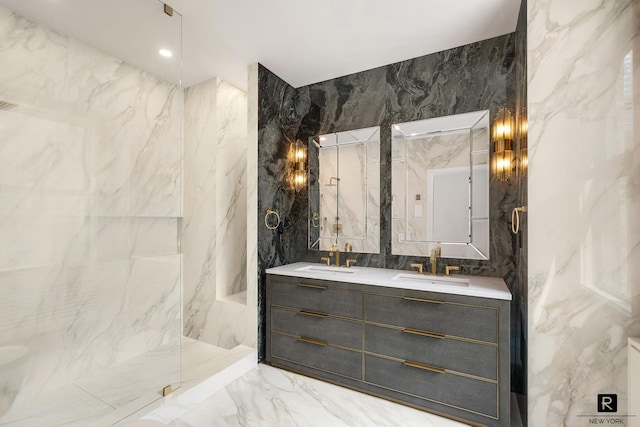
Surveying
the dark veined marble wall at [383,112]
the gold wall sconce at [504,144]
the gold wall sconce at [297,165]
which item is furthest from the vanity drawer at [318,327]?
the gold wall sconce at [504,144]

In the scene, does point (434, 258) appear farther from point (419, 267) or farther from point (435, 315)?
point (435, 315)

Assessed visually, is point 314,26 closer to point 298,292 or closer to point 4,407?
point 298,292

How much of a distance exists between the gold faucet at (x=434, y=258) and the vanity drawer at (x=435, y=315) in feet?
1.46

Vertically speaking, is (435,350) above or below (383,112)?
below

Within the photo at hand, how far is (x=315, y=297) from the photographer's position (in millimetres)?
2387

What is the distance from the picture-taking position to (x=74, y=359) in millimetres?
1647

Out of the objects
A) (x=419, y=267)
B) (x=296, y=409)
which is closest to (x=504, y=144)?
(x=419, y=267)

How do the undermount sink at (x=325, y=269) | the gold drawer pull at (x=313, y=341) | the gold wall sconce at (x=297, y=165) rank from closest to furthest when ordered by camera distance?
1. the gold drawer pull at (x=313, y=341)
2. the undermount sink at (x=325, y=269)
3. the gold wall sconce at (x=297, y=165)

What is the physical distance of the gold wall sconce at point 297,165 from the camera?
3.01 meters

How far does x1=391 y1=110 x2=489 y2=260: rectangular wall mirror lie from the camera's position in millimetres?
2279

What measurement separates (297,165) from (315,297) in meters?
1.34

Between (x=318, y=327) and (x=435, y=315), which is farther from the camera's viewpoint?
(x=318, y=327)

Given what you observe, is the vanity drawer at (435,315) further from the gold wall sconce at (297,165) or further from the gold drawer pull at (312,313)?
the gold wall sconce at (297,165)
